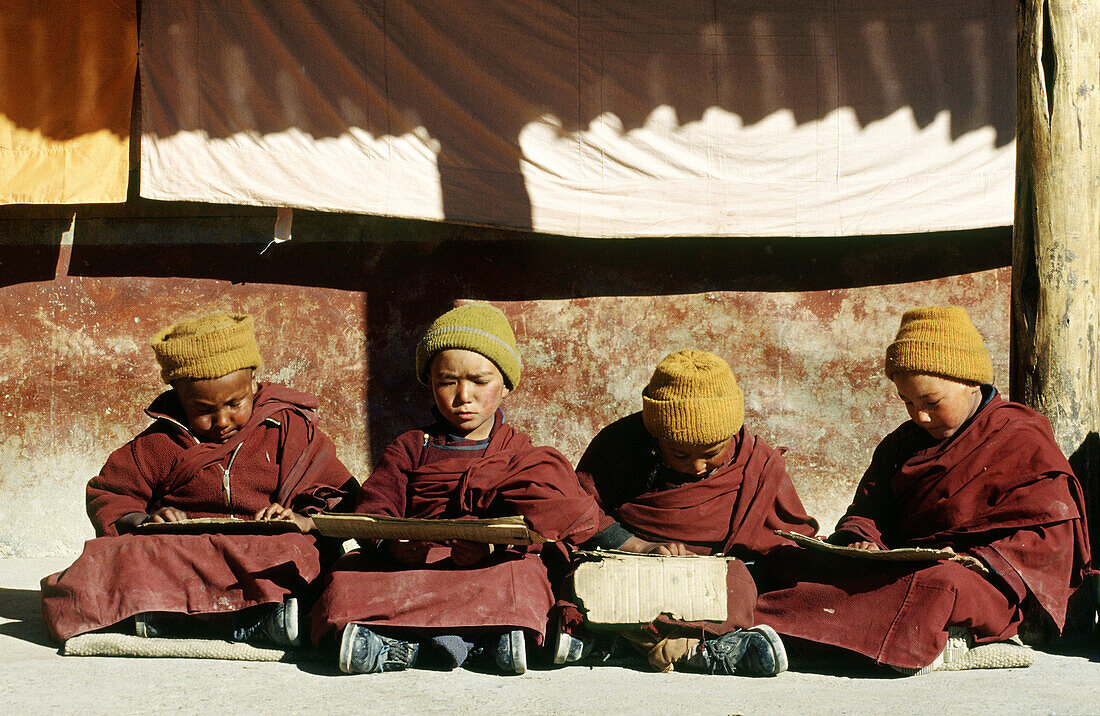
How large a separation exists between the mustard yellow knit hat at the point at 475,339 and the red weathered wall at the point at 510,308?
1.30m

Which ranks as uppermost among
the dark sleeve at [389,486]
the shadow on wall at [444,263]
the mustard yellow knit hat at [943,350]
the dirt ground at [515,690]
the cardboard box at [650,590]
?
the shadow on wall at [444,263]

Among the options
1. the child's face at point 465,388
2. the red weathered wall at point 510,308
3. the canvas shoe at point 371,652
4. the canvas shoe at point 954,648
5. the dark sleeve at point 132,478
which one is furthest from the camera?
the red weathered wall at point 510,308

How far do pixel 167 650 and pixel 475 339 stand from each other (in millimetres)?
1368

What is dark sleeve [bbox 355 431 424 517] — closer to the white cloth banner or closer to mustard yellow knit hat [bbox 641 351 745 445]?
mustard yellow knit hat [bbox 641 351 745 445]

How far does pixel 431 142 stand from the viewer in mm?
4688

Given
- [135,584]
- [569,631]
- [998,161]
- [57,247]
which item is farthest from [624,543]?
[57,247]

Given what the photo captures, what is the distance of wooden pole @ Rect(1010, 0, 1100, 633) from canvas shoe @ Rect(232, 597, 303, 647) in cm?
258

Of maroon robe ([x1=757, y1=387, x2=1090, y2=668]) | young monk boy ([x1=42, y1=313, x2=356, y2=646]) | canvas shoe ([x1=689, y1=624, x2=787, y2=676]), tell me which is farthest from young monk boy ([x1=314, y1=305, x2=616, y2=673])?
maroon robe ([x1=757, y1=387, x2=1090, y2=668])

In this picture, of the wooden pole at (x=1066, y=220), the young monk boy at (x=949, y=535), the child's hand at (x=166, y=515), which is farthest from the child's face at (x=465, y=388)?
the wooden pole at (x=1066, y=220)

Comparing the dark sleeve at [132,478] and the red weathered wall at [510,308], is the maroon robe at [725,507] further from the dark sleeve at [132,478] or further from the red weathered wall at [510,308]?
the dark sleeve at [132,478]

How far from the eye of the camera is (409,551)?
3.27m

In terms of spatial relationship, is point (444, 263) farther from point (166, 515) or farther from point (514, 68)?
point (166, 515)

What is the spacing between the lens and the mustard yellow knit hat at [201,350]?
3.56 meters

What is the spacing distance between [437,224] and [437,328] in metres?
1.46
